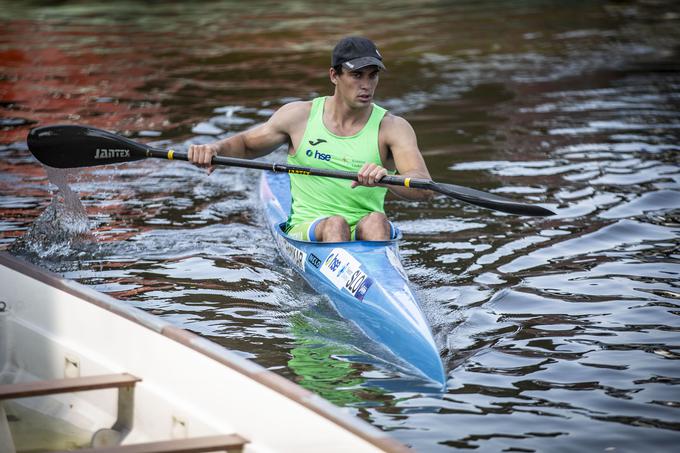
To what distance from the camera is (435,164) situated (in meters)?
9.50

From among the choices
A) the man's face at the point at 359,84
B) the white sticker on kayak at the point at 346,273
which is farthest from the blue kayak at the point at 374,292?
the man's face at the point at 359,84

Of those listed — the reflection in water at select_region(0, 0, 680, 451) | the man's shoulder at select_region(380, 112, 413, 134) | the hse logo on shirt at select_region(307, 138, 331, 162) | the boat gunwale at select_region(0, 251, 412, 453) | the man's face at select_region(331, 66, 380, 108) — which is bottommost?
the reflection in water at select_region(0, 0, 680, 451)

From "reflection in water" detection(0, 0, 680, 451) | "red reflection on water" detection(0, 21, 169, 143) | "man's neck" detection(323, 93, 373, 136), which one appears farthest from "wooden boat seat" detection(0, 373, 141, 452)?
"red reflection on water" detection(0, 21, 169, 143)

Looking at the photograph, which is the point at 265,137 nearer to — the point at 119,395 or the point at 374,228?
the point at 374,228

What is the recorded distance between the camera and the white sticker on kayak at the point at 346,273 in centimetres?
536

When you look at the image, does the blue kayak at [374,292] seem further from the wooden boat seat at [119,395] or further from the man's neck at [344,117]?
the wooden boat seat at [119,395]

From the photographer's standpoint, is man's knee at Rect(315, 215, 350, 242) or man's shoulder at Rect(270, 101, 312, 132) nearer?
man's knee at Rect(315, 215, 350, 242)

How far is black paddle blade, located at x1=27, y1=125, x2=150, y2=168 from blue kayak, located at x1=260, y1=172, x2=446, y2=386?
51.2 inches

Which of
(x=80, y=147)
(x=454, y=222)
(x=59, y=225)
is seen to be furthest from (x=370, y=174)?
(x=59, y=225)

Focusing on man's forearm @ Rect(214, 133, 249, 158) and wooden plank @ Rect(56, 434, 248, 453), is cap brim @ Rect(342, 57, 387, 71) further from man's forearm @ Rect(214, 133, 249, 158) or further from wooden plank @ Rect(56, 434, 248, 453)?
wooden plank @ Rect(56, 434, 248, 453)

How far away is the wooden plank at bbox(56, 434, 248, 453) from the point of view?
3.25 m

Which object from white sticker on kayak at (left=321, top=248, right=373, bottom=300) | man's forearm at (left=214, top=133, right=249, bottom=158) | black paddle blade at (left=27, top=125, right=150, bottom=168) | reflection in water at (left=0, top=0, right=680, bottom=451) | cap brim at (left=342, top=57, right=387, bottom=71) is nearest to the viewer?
reflection in water at (left=0, top=0, right=680, bottom=451)

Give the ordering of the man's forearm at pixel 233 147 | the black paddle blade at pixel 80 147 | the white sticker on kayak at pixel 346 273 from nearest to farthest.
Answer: the white sticker on kayak at pixel 346 273 → the man's forearm at pixel 233 147 → the black paddle blade at pixel 80 147

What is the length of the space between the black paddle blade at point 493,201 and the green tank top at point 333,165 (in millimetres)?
664
